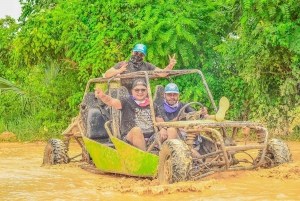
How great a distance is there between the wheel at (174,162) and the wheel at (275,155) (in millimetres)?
1284

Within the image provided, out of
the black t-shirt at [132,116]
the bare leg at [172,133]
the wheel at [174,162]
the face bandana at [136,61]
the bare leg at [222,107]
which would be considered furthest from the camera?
the face bandana at [136,61]

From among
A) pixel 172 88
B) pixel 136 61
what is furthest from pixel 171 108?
pixel 136 61

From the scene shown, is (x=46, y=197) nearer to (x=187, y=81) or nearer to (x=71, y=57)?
(x=187, y=81)

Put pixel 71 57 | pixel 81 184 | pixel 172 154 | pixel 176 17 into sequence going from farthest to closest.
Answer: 1. pixel 71 57
2. pixel 176 17
3. pixel 81 184
4. pixel 172 154

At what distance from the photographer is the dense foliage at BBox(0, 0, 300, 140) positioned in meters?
14.1

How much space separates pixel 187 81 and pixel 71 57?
3.25 m

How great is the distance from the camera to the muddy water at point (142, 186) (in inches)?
271

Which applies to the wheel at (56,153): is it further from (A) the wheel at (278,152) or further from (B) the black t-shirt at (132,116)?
(A) the wheel at (278,152)

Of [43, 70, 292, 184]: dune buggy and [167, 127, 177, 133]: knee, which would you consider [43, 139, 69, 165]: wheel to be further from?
[167, 127, 177, 133]: knee

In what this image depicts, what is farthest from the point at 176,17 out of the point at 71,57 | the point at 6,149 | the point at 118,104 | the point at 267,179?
the point at 267,179

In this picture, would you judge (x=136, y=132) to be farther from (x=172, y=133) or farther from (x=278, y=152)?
(x=278, y=152)

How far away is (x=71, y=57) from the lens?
16625mm

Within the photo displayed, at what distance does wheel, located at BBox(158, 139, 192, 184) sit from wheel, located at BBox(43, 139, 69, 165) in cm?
355

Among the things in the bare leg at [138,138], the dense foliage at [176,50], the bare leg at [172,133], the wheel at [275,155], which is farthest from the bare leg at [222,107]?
the dense foliage at [176,50]
